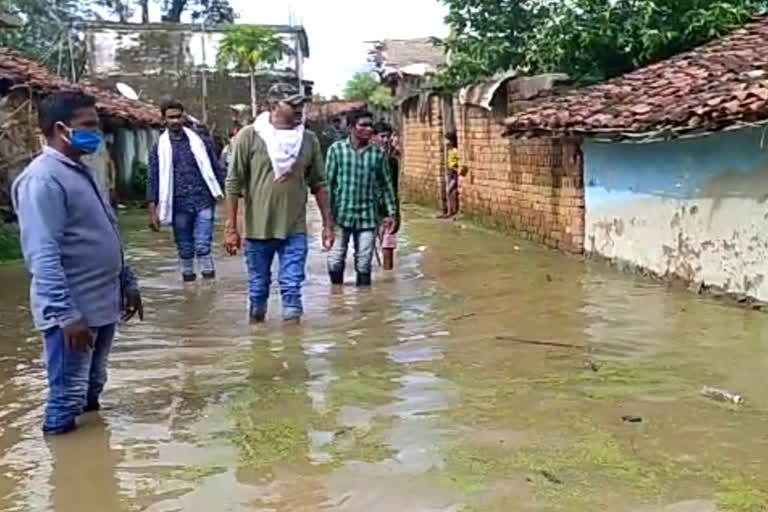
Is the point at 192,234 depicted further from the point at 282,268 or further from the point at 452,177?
the point at 452,177

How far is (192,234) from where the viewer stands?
34.9ft

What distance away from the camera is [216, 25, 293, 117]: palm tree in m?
35.9

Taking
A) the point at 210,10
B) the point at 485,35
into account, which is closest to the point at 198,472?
the point at 485,35

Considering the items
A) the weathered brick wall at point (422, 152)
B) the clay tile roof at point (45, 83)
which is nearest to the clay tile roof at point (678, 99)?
the clay tile roof at point (45, 83)

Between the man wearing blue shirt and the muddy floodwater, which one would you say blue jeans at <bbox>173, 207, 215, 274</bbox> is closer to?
the muddy floodwater

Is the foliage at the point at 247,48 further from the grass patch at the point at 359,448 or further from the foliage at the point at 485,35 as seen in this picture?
the grass patch at the point at 359,448

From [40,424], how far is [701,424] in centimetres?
324

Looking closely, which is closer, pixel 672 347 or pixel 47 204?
pixel 47 204

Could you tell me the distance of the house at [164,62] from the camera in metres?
36.6

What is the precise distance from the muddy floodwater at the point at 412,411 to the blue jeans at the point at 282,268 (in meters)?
0.18

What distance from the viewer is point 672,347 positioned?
7156mm

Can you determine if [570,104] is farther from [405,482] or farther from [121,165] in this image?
[121,165]

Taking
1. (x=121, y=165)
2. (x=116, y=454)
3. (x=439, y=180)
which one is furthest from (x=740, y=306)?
(x=121, y=165)

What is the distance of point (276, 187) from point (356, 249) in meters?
2.31
